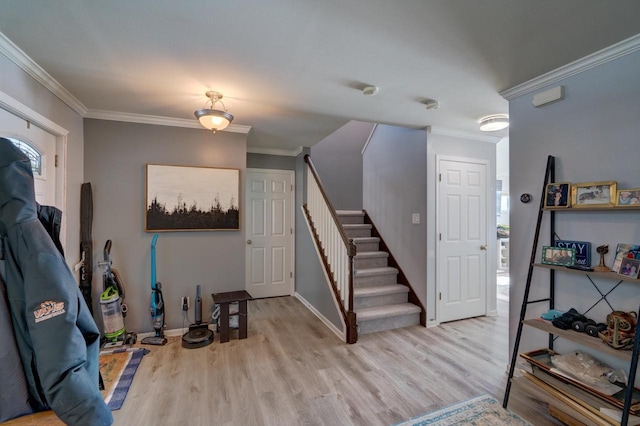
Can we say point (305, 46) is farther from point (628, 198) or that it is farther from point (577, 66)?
point (628, 198)

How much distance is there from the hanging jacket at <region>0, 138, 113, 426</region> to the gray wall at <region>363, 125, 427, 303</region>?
10.7 feet

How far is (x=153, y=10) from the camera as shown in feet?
4.83

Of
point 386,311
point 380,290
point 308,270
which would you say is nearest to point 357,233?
point 308,270

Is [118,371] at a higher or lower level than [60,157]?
lower

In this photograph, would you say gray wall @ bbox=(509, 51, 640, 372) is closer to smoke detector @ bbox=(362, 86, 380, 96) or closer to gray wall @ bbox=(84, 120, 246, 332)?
smoke detector @ bbox=(362, 86, 380, 96)

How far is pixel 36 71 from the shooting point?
6.63 feet

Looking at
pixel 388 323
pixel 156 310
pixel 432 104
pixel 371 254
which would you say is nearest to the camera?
pixel 432 104

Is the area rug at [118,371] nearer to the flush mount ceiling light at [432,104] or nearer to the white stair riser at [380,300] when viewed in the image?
the white stair riser at [380,300]

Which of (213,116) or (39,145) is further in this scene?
(213,116)

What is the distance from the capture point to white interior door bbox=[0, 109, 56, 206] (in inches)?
73.5

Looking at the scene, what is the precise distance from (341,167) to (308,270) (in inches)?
85.1

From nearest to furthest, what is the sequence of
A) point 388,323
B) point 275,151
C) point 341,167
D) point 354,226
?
point 388,323, point 354,226, point 275,151, point 341,167

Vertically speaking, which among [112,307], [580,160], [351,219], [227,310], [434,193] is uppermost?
[580,160]

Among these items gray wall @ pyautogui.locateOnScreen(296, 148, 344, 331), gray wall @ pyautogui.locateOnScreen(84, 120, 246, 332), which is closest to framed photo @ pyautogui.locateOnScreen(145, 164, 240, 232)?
gray wall @ pyautogui.locateOnScreen(84, 120, 246, 332)
